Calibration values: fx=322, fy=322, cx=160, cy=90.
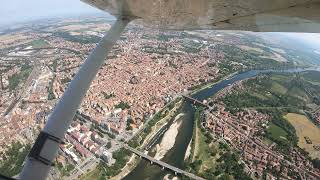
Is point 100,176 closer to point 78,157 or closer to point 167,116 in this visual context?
point 78,157

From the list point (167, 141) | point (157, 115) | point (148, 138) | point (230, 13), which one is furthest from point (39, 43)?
point (230, 13)

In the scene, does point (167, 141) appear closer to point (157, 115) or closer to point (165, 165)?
point (165, 165)

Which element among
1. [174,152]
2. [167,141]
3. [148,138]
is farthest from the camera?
[148,138]

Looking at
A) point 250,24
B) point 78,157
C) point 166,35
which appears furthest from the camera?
point 166,35

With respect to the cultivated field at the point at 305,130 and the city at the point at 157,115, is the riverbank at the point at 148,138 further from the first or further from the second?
the cultivated field at the point at 305,130

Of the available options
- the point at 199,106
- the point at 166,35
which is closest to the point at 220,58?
the point at 166,35

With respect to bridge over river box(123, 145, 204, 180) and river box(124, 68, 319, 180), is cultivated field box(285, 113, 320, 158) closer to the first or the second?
river box(124, 68, 319, 180)

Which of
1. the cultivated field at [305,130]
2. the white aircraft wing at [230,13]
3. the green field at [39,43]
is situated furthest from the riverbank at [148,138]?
the green field at [39,43]
